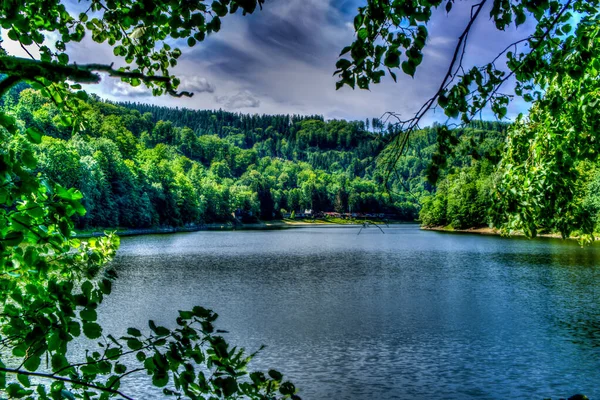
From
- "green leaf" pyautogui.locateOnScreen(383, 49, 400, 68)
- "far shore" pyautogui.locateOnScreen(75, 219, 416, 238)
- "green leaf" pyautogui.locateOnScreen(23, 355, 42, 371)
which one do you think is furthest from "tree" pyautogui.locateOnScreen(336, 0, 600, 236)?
"far shore" pyautogui.locateOnScreen(75, 219, 416, 238)

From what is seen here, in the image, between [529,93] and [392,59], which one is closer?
[392,59]

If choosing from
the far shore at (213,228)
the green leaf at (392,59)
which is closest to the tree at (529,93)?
the green leaf at (392,59)

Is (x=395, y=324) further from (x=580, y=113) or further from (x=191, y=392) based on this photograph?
(x=191, y=392)

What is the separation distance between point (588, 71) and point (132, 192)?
85.3m

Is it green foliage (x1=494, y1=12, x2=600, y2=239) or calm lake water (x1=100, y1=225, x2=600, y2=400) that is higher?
green foliage (x1=494, y1=12, x2=600, y2=239)

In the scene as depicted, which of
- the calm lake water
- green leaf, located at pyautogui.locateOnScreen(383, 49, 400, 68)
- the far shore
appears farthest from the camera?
the far shore

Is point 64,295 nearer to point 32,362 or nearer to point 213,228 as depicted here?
point 32,362

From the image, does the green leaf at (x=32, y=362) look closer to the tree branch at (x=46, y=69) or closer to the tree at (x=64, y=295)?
the tree at (x=64, y=295)

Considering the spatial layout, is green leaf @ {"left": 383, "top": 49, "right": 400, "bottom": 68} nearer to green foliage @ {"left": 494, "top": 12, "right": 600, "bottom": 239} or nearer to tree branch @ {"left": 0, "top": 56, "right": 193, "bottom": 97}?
tree branch @ {"left": 0, "top": 56, "right": 193, "bottom": 97}

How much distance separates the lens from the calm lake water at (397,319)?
13952 millimetres

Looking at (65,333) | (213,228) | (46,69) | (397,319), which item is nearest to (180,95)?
(46,69)

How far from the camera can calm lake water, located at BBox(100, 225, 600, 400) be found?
13952 millimetres

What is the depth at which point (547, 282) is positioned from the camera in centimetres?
3048

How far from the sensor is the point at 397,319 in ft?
69.9
